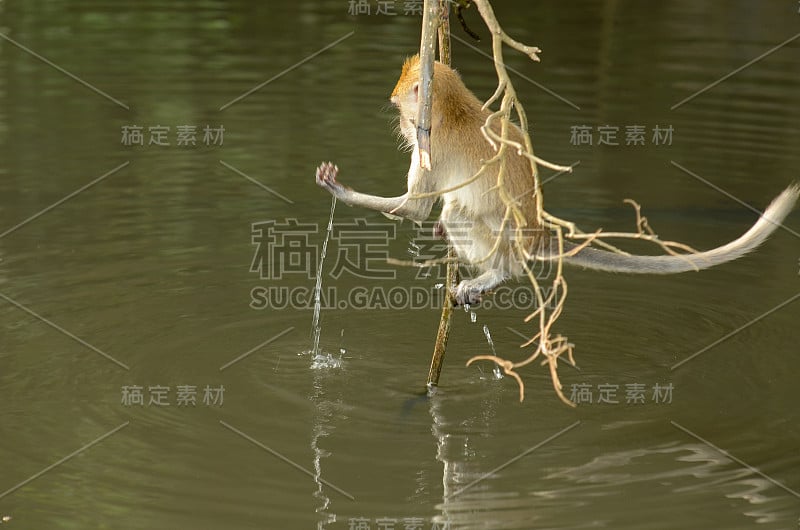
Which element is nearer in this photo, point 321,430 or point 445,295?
point 321,430

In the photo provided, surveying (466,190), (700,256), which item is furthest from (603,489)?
(466,190)

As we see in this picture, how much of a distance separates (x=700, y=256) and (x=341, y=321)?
2345 mm

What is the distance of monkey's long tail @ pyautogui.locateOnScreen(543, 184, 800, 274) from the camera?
4.60 metres

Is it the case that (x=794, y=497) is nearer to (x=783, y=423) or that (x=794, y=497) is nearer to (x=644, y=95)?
(x=783, y=423)

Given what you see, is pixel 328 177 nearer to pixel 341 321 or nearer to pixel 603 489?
pixel 341 321

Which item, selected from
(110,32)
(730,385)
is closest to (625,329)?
(730,385)

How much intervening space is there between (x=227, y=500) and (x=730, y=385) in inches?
103

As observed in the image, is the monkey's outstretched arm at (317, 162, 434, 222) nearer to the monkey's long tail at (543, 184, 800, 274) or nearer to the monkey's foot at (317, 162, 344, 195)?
the monkey's foot at (317, 162, 344, 195)

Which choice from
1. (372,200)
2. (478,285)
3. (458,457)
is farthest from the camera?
(478,285)

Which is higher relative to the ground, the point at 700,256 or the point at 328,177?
the point at 328,177

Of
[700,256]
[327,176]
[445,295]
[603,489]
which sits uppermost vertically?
[327,176]

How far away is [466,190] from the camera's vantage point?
5.25 m

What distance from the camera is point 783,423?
5.46 m

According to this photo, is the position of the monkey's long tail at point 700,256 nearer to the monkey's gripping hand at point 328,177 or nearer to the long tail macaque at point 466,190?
the long tail macaque at point 466,190
